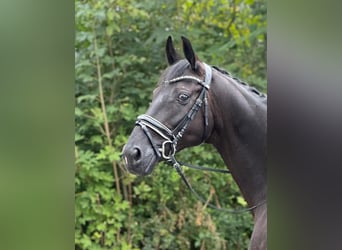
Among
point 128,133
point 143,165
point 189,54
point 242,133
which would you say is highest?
point 189,54

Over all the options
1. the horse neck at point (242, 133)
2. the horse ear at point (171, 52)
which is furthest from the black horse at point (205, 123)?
the horse ear at point (171, 52)

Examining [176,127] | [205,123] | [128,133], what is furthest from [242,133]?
[128,133]

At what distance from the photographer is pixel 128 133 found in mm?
3762

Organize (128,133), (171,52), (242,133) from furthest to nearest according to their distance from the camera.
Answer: (128,133)
(171,52)
(242,133)

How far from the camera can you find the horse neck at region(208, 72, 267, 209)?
179 centimetres

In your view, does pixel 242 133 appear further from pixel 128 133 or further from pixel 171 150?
pixel 128 133

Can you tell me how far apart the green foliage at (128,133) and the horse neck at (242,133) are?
1.80m

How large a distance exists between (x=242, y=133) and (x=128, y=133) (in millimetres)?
2064

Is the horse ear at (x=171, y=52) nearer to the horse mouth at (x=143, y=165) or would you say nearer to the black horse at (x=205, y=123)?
the black horse at (x=205, y=123)
